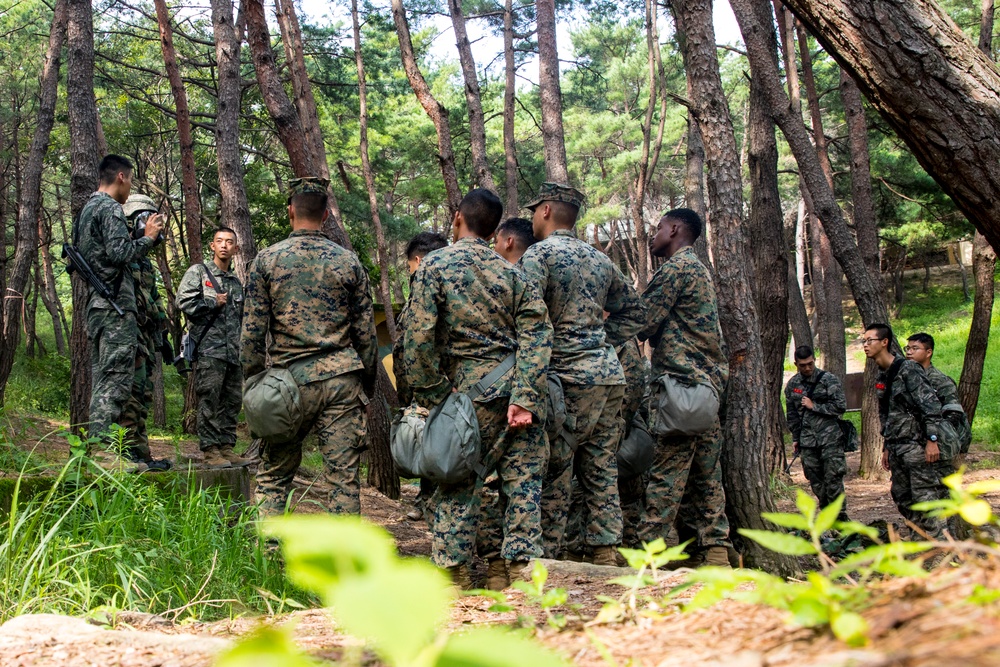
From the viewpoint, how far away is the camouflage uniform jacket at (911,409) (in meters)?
7.27

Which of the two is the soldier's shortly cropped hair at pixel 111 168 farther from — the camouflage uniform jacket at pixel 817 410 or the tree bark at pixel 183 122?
the camouflage uniform jacket at pixel 817 410

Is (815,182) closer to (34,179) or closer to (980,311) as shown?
(980,311)

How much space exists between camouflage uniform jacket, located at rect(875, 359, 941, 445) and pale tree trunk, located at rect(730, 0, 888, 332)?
255 cm

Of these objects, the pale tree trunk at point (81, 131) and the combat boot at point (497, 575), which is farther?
the pale tree trunk at point (81, 131)

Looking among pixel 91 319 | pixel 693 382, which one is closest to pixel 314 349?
pixel 91 319

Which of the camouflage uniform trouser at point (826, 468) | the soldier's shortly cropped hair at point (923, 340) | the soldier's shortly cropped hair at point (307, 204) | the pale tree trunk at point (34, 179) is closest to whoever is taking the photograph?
the soldier's shortly cropped hair at point (307, 204)

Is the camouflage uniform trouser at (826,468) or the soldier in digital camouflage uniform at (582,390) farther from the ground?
the soldier in digital camouflage uniform at (582,390)

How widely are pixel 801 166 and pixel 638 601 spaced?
8.49 meters

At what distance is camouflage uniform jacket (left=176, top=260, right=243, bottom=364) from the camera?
772cm

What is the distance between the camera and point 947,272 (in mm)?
37000

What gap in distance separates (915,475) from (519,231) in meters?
4.18

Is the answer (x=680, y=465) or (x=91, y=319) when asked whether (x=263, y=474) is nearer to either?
(x=91, y=319)

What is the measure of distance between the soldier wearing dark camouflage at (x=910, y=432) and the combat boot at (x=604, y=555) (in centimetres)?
318

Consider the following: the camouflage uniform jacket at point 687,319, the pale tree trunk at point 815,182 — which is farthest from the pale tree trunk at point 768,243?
the camouflage uniform jacket at point 687,319
